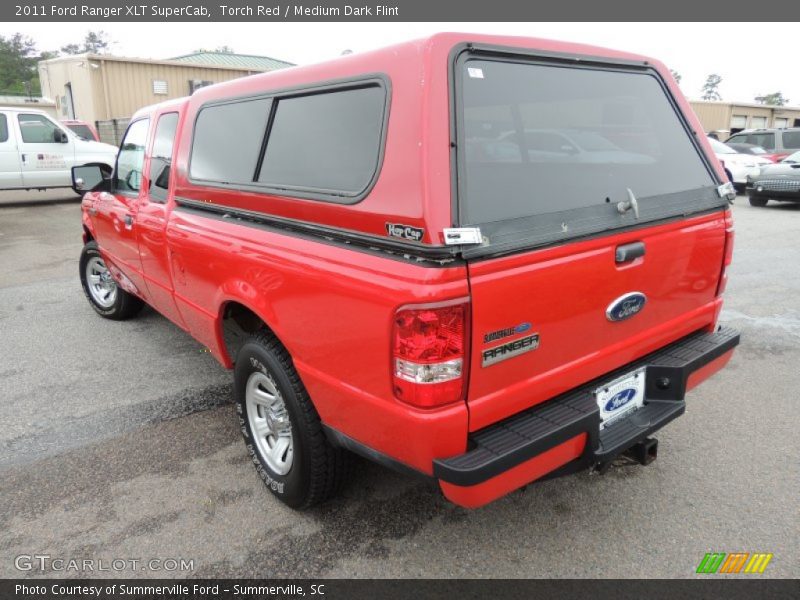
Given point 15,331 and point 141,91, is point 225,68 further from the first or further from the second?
point 15,331

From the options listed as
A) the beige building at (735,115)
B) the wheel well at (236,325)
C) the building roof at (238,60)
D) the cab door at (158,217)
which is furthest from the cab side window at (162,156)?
the beige building at (735,115)

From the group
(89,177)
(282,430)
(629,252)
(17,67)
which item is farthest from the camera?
(17,67)

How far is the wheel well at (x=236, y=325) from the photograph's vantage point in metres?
2.91

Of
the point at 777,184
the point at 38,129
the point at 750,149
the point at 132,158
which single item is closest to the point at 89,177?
the point at 132,158

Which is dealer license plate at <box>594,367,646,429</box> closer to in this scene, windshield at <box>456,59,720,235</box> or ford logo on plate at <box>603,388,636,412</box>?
ford logo on plate at <box>603,388,636,412</box>

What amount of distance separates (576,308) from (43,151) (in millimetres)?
13337

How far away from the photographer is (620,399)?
238cm

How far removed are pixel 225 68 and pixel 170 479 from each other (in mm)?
Answer: 21643

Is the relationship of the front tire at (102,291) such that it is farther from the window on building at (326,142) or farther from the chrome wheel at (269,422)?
the window on building at (326,142)

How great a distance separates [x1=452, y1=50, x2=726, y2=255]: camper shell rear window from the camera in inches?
77.9

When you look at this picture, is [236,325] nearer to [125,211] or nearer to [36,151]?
[125,211]

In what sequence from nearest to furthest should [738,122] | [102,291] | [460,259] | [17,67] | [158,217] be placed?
1. [460,259]
2. [158,217]
3. [102,291]
4. [738,122]
5. [17,67]

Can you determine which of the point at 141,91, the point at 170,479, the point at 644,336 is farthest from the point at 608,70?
the point at 141,91

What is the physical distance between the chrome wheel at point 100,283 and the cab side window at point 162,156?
73.3 inches
